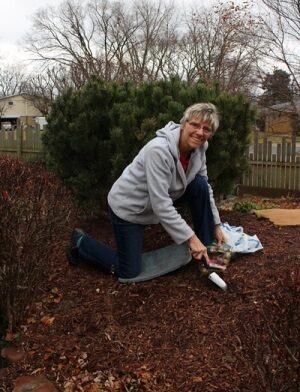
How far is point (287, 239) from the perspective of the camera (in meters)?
4.16

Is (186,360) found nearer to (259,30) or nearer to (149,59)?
(259,30)

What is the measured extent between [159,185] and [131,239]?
1.75ft

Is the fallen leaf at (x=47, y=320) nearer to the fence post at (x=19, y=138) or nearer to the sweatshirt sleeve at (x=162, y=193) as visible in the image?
the sweatshirt sleeve at (x=162, y=193)

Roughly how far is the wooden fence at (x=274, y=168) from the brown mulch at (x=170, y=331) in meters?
6.11

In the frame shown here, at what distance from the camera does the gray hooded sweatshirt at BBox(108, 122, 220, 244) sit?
10.1ft

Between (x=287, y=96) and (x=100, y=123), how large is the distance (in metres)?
11.2

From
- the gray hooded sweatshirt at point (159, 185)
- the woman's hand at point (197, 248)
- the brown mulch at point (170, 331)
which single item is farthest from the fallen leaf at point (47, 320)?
the woman's hand at point (197, 248)

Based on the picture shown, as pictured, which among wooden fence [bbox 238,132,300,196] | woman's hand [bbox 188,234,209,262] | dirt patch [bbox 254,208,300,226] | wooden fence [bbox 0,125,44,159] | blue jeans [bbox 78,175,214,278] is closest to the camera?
woman's hand [bbox 188,234,209,262]

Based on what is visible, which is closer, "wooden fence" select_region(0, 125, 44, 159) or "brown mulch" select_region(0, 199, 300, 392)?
"brown mulch" select_region(0, 199, 300, 392)

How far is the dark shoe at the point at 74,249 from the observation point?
369 centimetres

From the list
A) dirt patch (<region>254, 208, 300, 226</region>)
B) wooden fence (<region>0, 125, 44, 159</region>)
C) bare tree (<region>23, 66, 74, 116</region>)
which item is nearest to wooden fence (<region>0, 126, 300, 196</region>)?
wooden fence (<region>0, 125, 44, 159</region>)

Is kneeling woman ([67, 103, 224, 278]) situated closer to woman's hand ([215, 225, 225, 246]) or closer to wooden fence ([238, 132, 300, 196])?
woman's hand ([215, 225, 225, 246])

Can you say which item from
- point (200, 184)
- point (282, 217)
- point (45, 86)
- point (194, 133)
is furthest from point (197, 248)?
point (45, 86)

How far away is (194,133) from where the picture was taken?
316 cm
